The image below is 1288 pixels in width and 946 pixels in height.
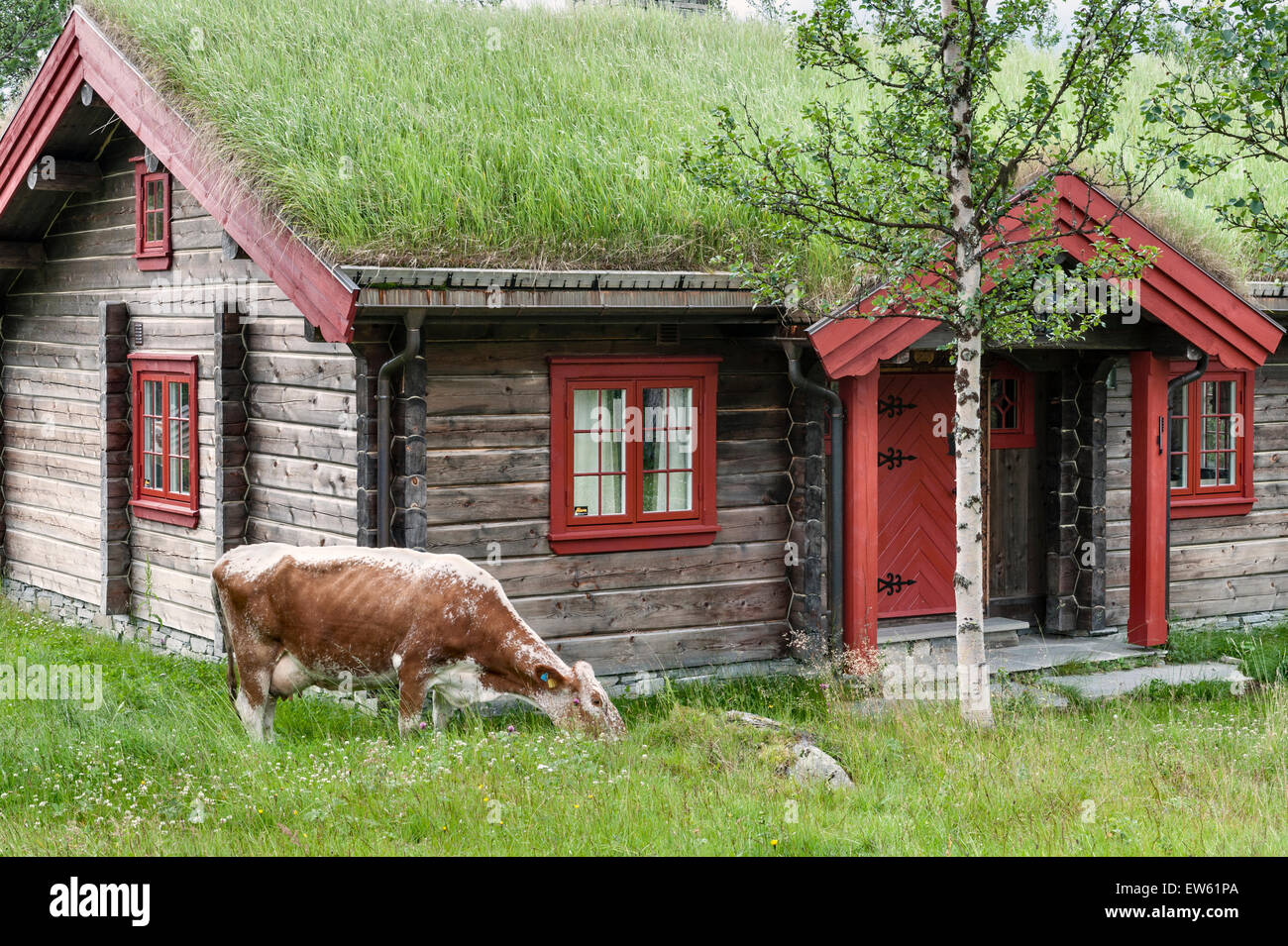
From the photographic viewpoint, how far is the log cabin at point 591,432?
33.9ft

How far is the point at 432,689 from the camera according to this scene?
8836mm

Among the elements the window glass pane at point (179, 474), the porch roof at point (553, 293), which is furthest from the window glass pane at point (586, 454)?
the window glass pane at point (179, 474)

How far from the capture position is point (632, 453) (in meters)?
11.1

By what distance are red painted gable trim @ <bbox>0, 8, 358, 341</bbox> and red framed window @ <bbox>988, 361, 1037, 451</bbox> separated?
634 cm

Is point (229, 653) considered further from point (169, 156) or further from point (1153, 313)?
point (1153, 313)

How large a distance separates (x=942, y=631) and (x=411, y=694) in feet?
18.0

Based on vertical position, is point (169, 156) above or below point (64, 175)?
below

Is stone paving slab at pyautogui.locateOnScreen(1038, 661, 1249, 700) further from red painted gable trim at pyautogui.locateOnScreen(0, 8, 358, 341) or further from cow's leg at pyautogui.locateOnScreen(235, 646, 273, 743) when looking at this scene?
red painted gable trim at pyautogui.locateOnScreen(0, 8, 358, 341)

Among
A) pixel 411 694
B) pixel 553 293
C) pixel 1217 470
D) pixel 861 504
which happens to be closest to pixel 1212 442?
pixel 1217 470

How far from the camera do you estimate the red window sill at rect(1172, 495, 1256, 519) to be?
13523 mm

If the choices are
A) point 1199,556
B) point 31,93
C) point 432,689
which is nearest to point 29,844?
point 432,689

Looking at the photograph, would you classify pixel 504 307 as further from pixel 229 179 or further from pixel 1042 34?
pixel 1042 34

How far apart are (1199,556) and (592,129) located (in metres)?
6.94

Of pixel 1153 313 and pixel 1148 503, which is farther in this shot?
pixel 1148 503
